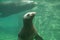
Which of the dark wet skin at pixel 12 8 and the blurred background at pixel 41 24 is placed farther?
the dark wet skin at pixel 12 8

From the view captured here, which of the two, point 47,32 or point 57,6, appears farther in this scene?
point 57,6

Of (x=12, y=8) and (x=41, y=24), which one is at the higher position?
(x=12, y=8)

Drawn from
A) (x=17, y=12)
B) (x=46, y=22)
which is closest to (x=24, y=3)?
(x=17, y=12)

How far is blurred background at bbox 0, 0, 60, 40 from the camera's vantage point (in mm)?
4434

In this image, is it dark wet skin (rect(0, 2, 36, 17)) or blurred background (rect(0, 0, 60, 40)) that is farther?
dark wet skin (rect(0, 2, 36, 17))

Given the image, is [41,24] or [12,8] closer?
[41,24]

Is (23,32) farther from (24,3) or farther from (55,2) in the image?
(55,2)

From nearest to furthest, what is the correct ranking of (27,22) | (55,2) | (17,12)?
(27,22) < (17,12) < (55,2)

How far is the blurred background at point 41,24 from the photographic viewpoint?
443 cm

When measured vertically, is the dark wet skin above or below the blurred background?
above

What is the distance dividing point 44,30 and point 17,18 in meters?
1.14

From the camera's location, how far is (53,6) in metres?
6.30

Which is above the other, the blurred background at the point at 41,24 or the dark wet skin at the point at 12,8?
the dark wet skin at the point at 12,8

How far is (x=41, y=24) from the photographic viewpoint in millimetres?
4809
